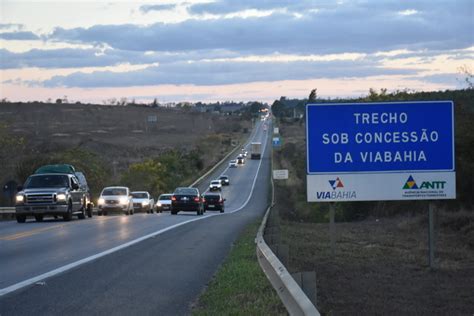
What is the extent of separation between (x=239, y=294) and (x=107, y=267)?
422 centimetres

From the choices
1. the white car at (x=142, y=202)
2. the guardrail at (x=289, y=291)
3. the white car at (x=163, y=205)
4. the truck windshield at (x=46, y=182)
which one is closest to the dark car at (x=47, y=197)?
the truck windshield at (x=46, y=182)

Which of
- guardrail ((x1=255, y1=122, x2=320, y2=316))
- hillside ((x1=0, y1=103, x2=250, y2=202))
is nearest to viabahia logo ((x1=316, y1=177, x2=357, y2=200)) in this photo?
guardrail ((x1=255, y1=122, x2=320, y2=316))

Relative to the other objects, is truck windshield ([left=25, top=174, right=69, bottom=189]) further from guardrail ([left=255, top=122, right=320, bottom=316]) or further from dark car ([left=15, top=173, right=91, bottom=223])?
guardrail ([left=255, top=122, right=320, bottom=316])

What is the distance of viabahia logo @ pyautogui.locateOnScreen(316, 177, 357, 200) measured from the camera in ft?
56.1

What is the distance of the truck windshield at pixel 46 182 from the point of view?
108 feet

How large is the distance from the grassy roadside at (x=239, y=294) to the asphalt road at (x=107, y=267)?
27 centimetres

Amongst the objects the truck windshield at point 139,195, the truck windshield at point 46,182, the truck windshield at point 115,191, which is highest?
the truck windshield at point 46,182

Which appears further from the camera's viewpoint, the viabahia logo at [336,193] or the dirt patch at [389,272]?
the viabahia logo at [336,193]

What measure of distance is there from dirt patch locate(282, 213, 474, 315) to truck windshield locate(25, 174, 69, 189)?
11.5 m

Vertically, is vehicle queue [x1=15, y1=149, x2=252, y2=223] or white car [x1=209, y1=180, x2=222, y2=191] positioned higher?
vehicle queue [x1=15, y1=149, x2=252, y2=223]

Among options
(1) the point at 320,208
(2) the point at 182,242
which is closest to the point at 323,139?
(2) the point at 182,242

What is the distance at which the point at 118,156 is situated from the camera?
398ft

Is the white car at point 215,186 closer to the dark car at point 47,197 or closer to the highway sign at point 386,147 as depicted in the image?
the dark car at point 47,197

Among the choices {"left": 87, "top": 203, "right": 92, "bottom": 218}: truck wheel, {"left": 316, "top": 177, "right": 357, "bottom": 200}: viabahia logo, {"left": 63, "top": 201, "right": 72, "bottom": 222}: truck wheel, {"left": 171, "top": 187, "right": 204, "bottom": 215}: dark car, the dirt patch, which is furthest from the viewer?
{"left": 171, "top": 187, "right": 204, "bottom": 215}: dark car
